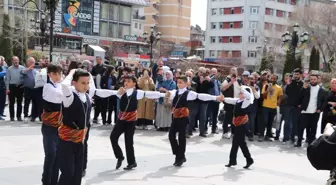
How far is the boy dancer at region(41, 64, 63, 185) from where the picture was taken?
5.82 meters

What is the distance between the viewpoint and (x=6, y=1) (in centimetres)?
6266

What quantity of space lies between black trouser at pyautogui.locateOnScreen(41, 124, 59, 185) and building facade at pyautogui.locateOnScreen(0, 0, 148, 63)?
185 ft

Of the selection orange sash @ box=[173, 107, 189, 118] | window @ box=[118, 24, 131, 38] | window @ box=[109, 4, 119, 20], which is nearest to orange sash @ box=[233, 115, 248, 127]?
orange sash @ box=[173, 107, 189, 118]

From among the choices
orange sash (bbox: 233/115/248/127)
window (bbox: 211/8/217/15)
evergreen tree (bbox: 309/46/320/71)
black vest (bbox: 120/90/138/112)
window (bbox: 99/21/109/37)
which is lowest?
orange sash (bbox: 233/115/248/127)

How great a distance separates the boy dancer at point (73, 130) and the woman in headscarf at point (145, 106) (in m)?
7.32

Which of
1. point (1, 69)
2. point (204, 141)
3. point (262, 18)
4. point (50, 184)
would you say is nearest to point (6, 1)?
point (262, 18)

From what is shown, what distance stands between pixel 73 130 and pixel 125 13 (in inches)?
2896

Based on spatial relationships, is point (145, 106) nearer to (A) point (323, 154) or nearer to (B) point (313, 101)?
(B) point (313, 101)

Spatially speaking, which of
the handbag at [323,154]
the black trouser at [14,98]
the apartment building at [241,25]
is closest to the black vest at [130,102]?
the handbag at [323,154]

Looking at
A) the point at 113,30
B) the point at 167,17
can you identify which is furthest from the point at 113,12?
the point at 167,17

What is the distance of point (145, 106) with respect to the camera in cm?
1288

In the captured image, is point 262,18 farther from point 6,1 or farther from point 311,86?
point 311,86

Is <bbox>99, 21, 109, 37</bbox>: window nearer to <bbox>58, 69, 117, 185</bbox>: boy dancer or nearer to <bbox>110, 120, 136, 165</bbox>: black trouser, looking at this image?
<bbox>110, 120, 136, 165</bbox>: black trouser

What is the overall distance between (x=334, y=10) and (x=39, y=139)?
131ft
